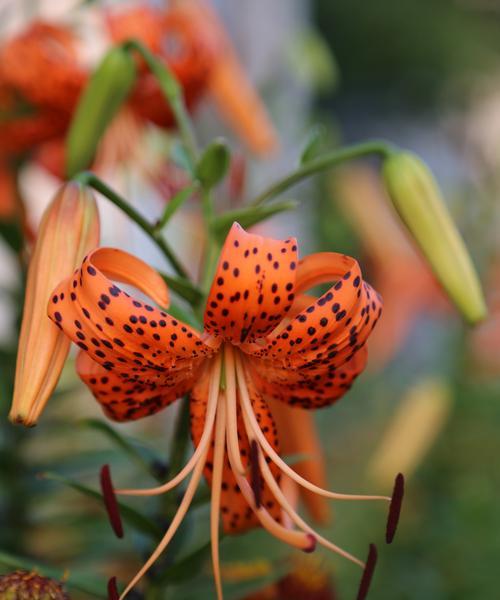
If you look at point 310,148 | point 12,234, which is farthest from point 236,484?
point 12,234

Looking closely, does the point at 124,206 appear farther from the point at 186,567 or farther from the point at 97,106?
the point at 186,567

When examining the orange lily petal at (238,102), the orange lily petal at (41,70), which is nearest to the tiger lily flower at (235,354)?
the orange lily petal at (41,70)

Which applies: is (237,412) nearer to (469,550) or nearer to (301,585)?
(301,585)

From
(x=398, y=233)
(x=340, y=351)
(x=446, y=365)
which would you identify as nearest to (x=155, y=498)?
(x=340, y=351)

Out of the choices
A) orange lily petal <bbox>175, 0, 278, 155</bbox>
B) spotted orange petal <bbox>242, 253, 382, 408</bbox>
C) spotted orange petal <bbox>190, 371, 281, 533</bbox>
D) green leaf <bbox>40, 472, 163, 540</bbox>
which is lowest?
green leaf <bbox>40, 472, 163, 540</bbox>

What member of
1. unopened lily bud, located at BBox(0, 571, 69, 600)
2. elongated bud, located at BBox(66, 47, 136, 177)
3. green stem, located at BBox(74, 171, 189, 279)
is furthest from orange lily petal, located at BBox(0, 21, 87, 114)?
unopened lily bud, located at BBox(0, 571, 69, 600)

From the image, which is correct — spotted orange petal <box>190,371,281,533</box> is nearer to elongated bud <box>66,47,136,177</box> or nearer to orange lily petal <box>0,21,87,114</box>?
elongated bud <box>66,47,136,177</box>
